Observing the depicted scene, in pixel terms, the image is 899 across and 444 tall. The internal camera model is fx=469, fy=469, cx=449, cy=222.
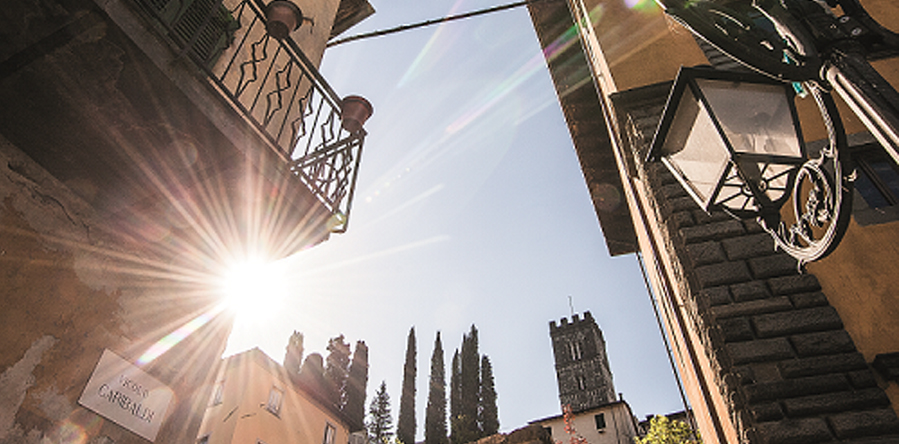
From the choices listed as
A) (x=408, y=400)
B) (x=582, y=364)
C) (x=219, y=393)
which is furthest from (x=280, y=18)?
(x=582, y=364)

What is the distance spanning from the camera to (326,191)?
497 cm

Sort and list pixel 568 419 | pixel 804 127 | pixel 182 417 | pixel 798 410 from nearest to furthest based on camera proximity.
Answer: pixel 798 410 < pixel 182 417 < pixel 804 127 < pixel 568 419

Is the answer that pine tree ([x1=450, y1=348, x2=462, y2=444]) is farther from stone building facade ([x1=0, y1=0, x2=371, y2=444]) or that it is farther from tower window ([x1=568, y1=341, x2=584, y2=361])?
stone building facade ([x1=0, y1=0, x2=371, y2=444])

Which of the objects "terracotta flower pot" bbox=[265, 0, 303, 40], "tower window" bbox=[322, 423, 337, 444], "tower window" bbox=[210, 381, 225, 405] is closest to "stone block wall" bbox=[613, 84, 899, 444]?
"terracotta flower pot" bbox=[265, 0, 303, 40]

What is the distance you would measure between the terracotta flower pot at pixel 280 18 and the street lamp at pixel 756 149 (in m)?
3.78

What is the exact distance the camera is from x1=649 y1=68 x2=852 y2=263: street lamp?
2.28 metres

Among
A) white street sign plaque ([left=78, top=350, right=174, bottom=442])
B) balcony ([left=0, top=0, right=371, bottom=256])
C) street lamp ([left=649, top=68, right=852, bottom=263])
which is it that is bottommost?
white street sign plaque ([left=78, top=350, right=174, bottom=442])

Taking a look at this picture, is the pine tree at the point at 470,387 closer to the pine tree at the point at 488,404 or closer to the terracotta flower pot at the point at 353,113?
the pine tree at the point at 488,404

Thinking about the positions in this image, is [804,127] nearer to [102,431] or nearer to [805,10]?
[805,10]

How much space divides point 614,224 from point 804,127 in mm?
4962

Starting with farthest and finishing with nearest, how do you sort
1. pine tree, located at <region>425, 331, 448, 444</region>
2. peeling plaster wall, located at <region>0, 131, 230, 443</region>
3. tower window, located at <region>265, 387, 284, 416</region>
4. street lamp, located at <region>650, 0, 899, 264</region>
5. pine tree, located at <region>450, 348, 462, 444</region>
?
pine tree, located at <region>425, 331, 448, 444</region> → pine tree, located at <region>450, 348, 462, 444</region> → tower window, located at <region>265, 387, 284, 416</region> → peeling plaster wall, located at <region>0, 131, 230, 443</region> → street lamp, located at <region>650, 0, 899, 264</region>

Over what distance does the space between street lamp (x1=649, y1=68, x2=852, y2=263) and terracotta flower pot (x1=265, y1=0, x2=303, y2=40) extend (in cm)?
378

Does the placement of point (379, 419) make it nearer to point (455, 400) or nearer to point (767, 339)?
point (455, 400)

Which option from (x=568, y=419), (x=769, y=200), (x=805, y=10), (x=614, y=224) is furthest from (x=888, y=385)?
(x=568, y=419)
